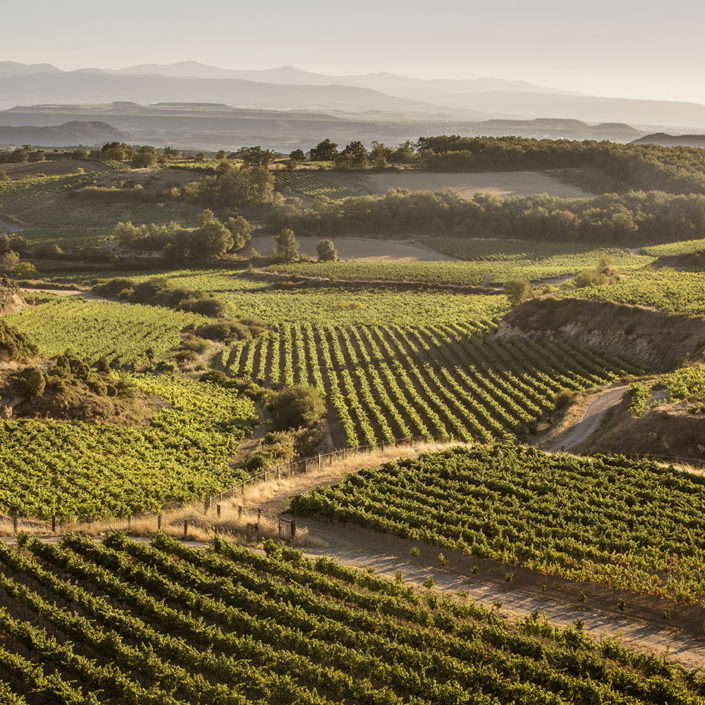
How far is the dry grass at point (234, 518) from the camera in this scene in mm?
24578

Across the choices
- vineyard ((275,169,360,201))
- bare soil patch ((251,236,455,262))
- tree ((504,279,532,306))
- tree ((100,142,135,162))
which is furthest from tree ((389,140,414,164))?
tree ((504,279,532,306))

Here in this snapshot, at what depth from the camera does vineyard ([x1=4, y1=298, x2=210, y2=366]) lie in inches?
2299

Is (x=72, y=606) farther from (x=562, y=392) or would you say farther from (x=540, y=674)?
(x=562, y=392)

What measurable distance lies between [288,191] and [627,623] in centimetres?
13674

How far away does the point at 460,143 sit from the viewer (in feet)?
559

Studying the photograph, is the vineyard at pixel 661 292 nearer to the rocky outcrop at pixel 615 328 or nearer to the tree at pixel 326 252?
the rocky outcrop at pixel 615 328

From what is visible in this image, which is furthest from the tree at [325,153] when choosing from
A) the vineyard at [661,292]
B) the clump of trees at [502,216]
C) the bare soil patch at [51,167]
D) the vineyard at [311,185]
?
the vineyard at [661,292]

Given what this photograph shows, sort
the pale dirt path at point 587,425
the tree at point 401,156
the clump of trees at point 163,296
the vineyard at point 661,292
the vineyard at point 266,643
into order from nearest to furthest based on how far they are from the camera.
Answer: the vineyard at point 266,643 → the pale dirt path at point 587,425 → the vineyard at point 661,292 → the clump of trees at point 163,296 → the tree at point 401,156

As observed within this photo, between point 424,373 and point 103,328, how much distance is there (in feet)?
106

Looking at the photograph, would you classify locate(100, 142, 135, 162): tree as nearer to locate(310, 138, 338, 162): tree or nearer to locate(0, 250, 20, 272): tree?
locate(310, 138, 338, 162): tree

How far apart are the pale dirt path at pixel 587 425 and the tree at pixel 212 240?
264ft

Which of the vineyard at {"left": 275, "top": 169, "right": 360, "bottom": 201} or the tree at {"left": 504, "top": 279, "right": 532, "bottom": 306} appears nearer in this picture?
the tree at {"left": 504, "top": 279, "right": 532, "bottom": 306}

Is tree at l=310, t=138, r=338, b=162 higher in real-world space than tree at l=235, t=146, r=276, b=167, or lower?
higher

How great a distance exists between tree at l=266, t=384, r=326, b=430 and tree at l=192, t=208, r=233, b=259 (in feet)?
236
